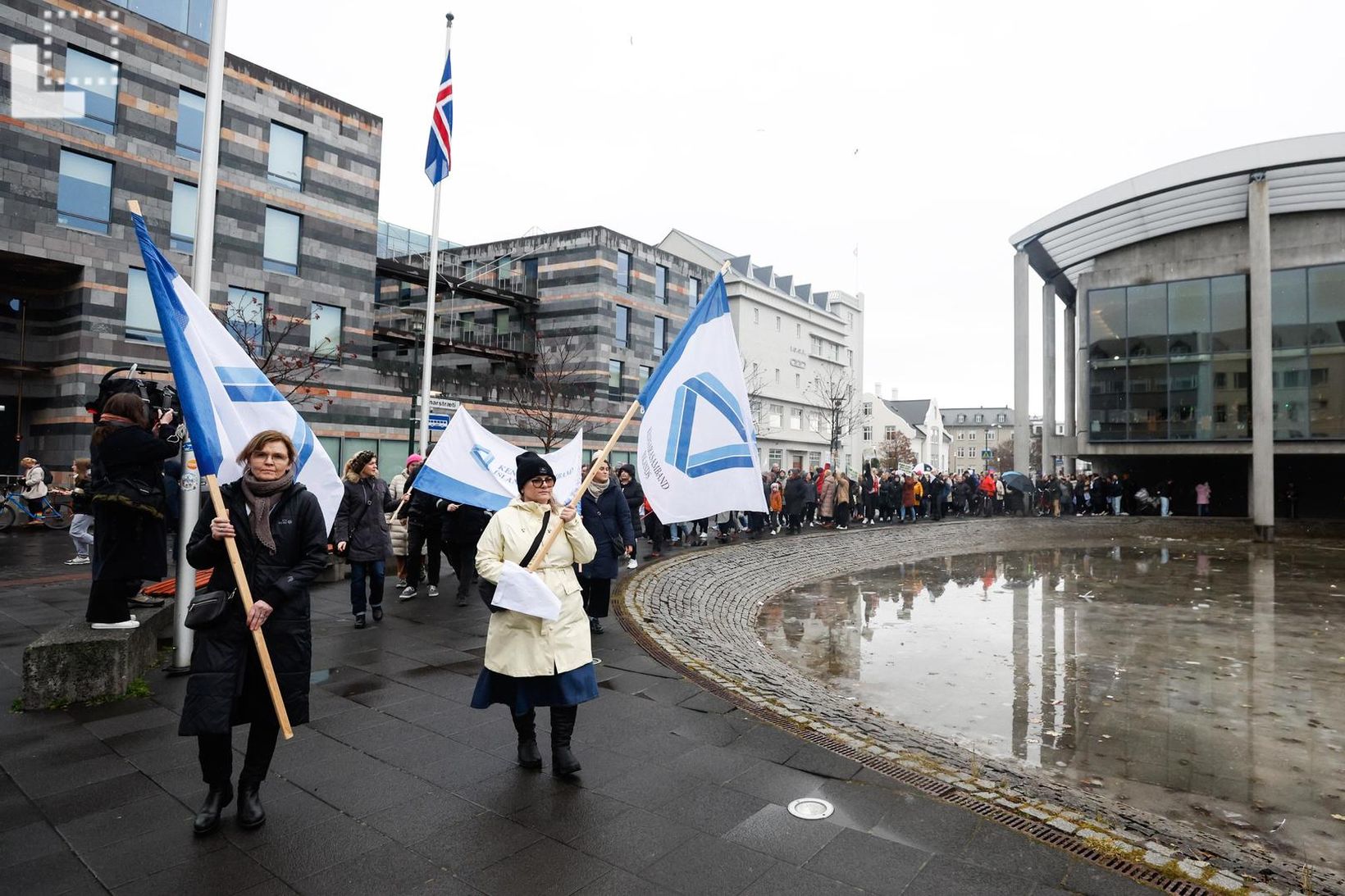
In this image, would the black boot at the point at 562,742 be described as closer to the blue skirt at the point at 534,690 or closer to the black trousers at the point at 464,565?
the blue skirt at the point at 534,690

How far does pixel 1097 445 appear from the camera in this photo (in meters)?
33.8

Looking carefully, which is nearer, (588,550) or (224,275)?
(588,550)

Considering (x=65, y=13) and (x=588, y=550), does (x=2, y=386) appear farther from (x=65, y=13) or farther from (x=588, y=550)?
(x=588, y=550)

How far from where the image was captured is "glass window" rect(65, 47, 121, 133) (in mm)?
21359

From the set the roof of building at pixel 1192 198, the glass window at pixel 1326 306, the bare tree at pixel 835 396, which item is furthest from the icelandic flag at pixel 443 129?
the bare tree at pixel 835 396

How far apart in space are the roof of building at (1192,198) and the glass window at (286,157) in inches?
1216

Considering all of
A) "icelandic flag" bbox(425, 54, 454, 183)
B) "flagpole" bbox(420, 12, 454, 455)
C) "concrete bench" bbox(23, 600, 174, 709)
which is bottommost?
"concrete bench" bbox(23, 600, 174, 709)

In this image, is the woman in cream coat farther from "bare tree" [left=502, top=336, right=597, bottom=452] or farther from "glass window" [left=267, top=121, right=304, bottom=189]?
"bare tree" [left=502, top=336, right=597, bottom=452]

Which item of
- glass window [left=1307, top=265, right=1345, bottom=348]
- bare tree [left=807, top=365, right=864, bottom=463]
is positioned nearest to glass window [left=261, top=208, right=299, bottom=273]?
glass window [left=1307, top=265, right=1345, bottom=348]

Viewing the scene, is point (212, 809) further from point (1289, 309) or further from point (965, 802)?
point (1289, 309)

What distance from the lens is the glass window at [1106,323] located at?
33.6 metres

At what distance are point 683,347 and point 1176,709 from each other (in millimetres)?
5392

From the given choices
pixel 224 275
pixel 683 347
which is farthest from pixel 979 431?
pixel 683 347

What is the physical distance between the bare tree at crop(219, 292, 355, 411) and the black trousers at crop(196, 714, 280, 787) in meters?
20.4
